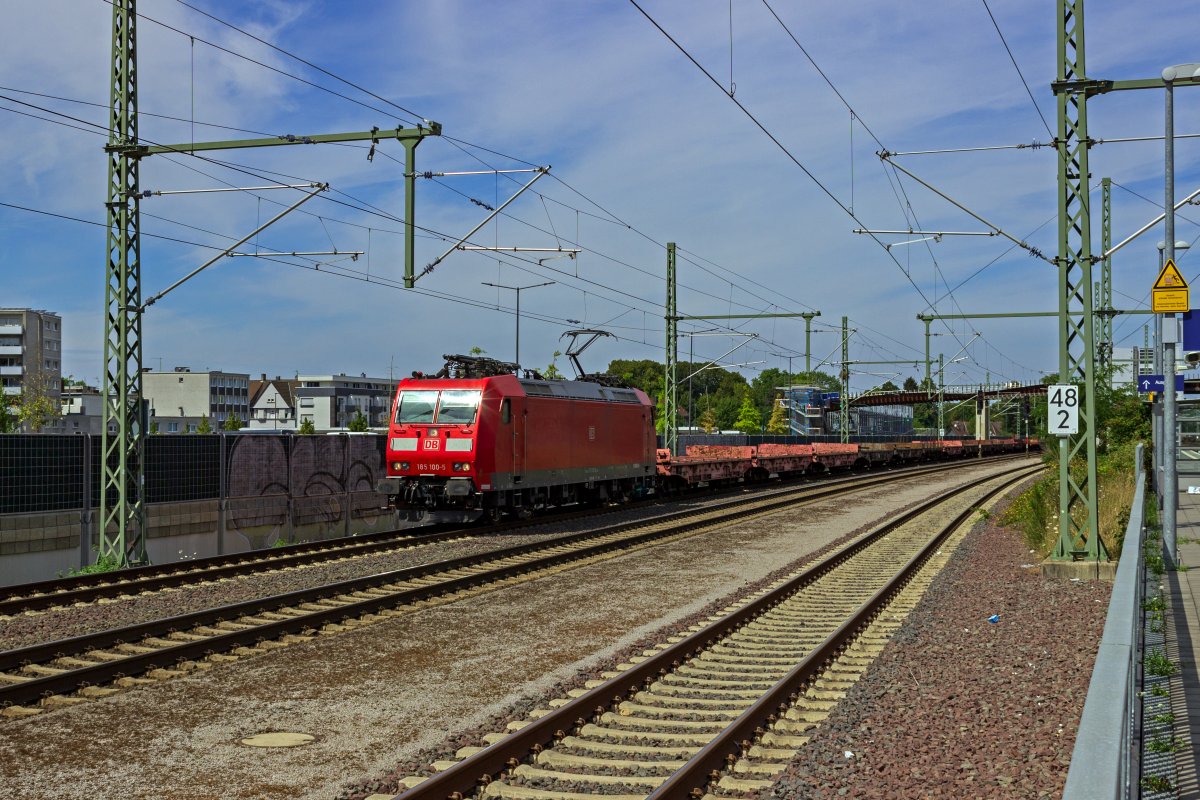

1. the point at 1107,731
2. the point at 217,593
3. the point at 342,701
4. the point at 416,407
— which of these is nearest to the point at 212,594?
the point at 217,593

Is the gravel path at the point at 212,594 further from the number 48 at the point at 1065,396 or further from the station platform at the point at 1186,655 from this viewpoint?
the station platform at the point at 1186,655

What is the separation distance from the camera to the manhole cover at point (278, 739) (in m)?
7.60

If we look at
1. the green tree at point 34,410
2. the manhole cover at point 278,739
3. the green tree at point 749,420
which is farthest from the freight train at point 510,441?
the green tree at point 749,420

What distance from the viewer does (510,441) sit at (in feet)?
72.2

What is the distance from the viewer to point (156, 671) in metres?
9.65

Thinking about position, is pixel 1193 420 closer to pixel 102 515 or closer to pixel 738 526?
pixel 738 526

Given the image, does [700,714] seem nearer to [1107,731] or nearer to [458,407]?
[1107,731]

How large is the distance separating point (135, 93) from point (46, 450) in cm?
593

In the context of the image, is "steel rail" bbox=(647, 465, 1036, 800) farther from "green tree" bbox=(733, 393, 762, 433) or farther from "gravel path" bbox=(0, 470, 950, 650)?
"green tree" bbox=(733, 393, 762, 433)

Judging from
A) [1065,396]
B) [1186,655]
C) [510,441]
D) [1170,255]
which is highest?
[1170,255]

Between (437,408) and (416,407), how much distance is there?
53 cm

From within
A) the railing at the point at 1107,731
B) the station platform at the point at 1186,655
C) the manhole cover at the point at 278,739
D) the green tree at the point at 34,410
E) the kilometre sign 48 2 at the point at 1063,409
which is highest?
the green tree at the point at 34,410

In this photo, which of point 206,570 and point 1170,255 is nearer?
point 1170,255

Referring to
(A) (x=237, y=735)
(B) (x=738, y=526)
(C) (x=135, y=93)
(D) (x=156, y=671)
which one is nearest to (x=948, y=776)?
(A) (x=237, y=735)
